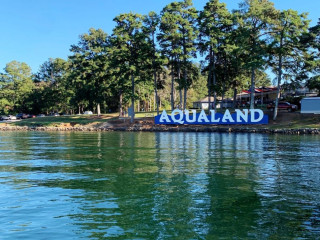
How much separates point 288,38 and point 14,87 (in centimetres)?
8152

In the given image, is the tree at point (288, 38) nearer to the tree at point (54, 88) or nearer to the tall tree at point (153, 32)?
the tall tree at point (153, 32)

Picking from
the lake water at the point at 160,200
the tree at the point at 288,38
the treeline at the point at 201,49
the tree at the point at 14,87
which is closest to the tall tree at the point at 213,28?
the treeline at the point at 201,49

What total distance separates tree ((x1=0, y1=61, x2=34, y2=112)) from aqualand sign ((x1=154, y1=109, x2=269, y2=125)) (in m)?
60.0

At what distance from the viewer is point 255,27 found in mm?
54781

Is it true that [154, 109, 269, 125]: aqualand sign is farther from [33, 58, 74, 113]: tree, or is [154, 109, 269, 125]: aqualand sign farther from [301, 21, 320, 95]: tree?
[33, 58, 74, 113]: tree

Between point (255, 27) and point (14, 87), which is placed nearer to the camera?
A: point (255, 27)

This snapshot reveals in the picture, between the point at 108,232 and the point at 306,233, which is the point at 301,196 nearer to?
the point at 306,233

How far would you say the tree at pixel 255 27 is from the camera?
5206 cm

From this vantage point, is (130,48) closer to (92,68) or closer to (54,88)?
(92,68)

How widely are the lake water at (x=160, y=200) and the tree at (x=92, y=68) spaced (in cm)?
5562

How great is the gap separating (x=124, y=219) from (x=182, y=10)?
5452cm

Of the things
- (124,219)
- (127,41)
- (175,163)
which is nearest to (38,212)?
(124,219)

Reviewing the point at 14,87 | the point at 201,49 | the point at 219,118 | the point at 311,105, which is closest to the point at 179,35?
the point at 201,49

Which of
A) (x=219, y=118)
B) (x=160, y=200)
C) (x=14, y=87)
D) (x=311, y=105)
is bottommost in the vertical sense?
(x=160, y=200)
